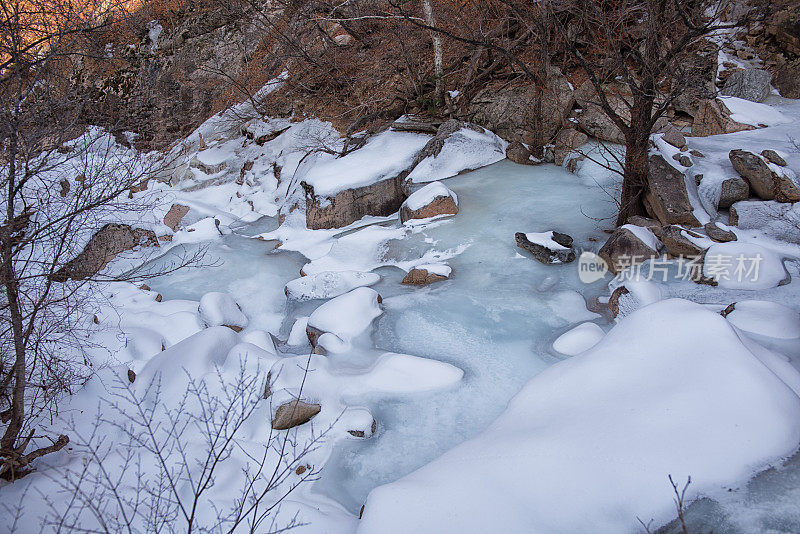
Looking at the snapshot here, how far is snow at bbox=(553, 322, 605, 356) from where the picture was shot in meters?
4.64

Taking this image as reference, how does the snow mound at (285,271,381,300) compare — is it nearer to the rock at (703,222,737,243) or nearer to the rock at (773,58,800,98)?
the rock at (703,222,737,243)

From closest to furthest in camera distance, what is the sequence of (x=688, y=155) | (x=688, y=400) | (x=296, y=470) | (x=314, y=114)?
(x=688, y=400)
(x=296, y=470)
(x=688, y=155)
(x=314, y=114)

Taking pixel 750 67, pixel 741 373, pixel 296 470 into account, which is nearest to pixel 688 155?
pixel 750 67

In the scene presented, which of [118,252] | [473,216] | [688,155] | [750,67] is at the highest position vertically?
[750,67]

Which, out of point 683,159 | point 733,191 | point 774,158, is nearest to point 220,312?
point 683,159

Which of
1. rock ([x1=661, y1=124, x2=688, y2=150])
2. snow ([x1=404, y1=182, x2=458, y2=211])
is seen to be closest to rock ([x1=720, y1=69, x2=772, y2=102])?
rock ([x1=661, y1=124, x2=688, y2=150])

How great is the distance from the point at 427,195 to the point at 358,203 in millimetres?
1432

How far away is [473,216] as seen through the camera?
7496 mm

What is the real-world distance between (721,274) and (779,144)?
3558 mm

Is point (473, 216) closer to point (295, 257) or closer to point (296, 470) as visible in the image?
point (295, 257)

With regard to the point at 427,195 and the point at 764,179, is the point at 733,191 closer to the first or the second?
the point at 764,179

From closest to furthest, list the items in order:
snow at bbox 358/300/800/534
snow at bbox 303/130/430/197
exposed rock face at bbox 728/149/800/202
A: snow at bbox 358/300/800/534 < exposed rock face at bbox 728/149/800/202 < snow at bbox 303/130/430/197

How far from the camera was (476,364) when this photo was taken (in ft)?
15.6

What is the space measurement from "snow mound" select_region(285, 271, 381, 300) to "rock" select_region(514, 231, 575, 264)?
200 centimetres
